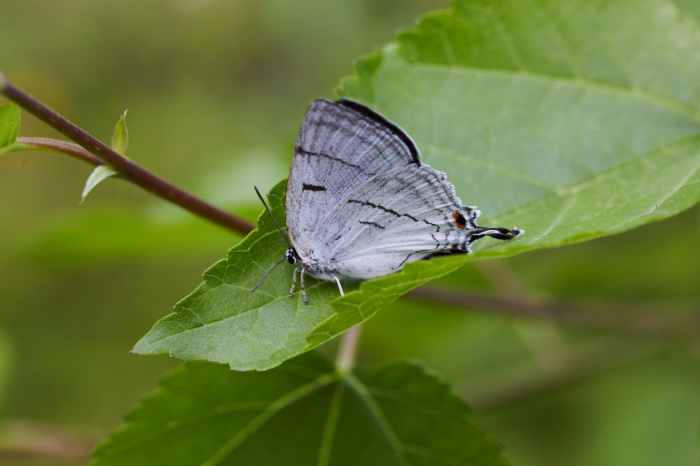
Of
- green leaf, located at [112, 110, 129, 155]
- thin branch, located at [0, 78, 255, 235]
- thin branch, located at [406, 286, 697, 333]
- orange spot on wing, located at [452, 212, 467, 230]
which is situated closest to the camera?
thin branch, located at [0, 78, 255, 235]

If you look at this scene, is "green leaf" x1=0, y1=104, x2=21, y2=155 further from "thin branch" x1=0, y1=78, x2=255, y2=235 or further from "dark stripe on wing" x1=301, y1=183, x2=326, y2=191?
"dark stripe on wing" x1=301, y1=183, x2=326, y2=191

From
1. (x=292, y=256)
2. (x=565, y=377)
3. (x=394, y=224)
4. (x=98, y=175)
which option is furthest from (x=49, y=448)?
(x=565, y=377)

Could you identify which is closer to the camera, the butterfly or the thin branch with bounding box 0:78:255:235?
the thin branch with bounding box 0:78:255:235

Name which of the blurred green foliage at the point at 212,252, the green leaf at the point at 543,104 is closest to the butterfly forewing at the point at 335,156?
the green leaf at the point at 543,104

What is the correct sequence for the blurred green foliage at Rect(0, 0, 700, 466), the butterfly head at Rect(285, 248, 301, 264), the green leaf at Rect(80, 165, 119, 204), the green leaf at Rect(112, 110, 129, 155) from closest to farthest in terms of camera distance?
the green leaf at Rect(80, 165, 119, 204), the green leaf at Rect(112, 110, 129, 155), the butterfly head at Rect(285, 248, 301, 264), the blurred green foliage at Rect(0, 0, 700, 466)

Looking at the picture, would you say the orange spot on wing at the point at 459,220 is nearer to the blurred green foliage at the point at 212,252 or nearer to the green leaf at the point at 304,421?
the green leaf at the point at 304,421

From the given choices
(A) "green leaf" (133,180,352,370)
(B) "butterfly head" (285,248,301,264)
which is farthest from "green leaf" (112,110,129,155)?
(B) "butterfly head" (285,248,301,264)

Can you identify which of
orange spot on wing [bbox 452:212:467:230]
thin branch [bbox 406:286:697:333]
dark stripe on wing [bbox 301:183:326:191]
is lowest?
thin branch [bbox 406:286:697:333]
